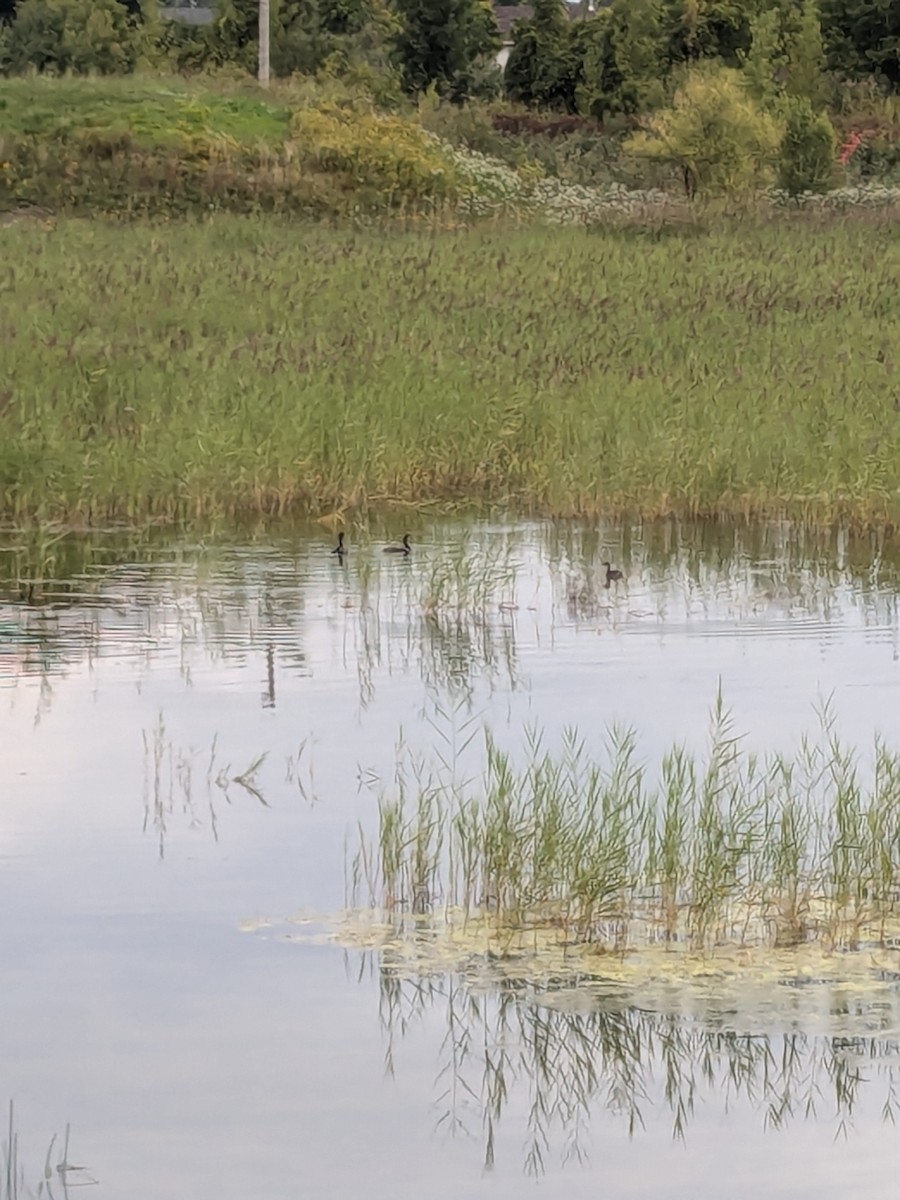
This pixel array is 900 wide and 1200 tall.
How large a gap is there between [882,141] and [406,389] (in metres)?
35.9

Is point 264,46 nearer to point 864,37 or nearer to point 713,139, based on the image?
point 713,139

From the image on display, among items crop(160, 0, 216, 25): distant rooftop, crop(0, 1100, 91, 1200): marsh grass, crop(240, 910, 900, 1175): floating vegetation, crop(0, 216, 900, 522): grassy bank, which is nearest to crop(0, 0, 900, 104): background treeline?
crop(160, 0, 216, 25): distant rooftop

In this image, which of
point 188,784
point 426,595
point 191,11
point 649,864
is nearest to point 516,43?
point 191,11

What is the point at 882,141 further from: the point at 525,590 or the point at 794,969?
the point at 794,969

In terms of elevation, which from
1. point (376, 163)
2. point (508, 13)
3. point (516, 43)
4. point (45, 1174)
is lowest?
point (45, 1174)

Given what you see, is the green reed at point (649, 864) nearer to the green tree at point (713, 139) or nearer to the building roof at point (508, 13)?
the green tree at point (713, 139)

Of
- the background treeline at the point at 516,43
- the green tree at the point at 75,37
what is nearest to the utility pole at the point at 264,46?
the background treeline at the point at 516,43

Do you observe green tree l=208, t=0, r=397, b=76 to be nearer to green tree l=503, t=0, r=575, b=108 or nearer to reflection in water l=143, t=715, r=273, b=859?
green tree l=503, t=0, r=575, b=108

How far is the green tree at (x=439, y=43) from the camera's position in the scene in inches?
2226

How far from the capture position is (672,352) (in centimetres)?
1792

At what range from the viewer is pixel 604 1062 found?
5.12 metres

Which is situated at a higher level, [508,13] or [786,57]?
[508,13]

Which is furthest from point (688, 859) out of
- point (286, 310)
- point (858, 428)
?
point (286, 310)

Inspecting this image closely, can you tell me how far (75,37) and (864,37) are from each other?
19.4m
